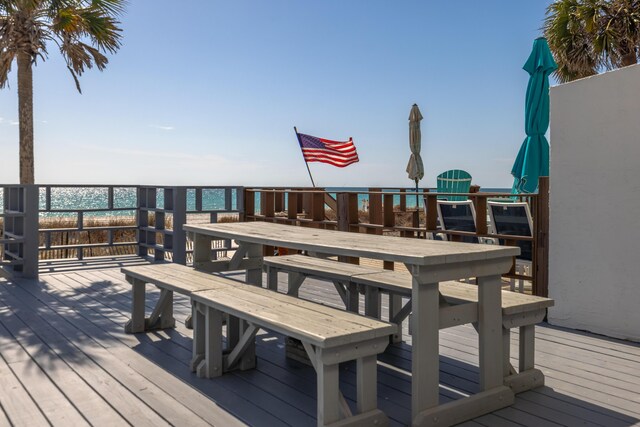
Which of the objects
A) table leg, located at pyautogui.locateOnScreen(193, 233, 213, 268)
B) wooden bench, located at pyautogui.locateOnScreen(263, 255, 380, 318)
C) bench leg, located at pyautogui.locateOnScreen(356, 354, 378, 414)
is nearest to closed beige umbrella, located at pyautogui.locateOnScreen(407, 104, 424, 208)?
wooden bench, located at pyautogui.locateOnScreen(263, 255, 380, 318)

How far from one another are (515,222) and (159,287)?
305cm

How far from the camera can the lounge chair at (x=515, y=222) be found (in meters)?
4.52

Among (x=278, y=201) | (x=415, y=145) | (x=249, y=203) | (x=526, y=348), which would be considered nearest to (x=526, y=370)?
(x=526, y=348)

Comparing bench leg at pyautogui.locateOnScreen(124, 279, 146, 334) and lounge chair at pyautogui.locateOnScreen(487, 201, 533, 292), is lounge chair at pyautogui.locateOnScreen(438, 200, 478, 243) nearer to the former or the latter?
lounge chair at pyautogui.locateOnScreen(487, 201, 533, 292)

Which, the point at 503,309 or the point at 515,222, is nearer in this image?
the point at 503,309

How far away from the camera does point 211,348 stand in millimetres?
2982

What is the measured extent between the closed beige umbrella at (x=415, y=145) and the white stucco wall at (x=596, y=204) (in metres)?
5.50

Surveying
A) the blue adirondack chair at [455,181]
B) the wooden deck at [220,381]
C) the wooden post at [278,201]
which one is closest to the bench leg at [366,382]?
the wooden deck at [220,381]

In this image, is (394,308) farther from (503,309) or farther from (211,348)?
(211,348)

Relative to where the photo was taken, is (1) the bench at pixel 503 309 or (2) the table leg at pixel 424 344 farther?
Result: (1) the bench at pixel 503 309

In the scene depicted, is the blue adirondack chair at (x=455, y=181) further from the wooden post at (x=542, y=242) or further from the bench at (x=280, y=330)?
the bench at (x=280, y=330)

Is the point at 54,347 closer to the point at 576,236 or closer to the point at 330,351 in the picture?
the point at 330,351

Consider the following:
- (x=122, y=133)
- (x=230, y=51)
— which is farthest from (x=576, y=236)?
(x=122, y=133)

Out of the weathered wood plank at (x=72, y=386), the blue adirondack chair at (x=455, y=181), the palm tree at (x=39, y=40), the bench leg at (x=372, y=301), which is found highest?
the palm tree at (x=39, y=40)
